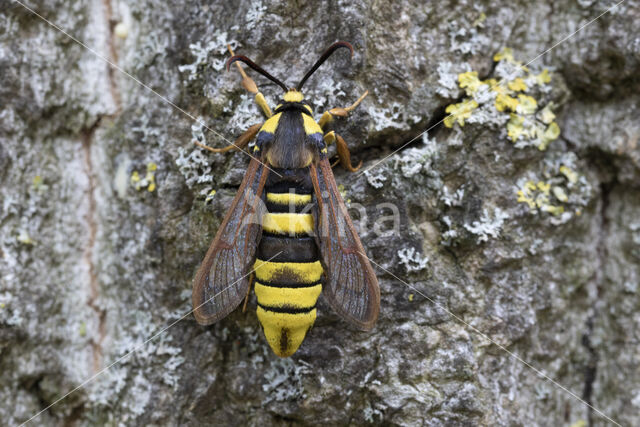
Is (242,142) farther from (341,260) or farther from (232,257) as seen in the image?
(341,260)

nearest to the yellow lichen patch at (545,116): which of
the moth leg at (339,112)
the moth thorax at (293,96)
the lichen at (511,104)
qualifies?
the lichen at (511,104)

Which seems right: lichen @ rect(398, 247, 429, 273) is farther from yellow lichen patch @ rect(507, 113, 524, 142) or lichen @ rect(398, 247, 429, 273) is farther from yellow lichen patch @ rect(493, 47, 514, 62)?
yellow lichen patch @ rect(493, 47, 514, 62)

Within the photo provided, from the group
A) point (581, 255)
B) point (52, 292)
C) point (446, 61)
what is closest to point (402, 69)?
point (446, 61)

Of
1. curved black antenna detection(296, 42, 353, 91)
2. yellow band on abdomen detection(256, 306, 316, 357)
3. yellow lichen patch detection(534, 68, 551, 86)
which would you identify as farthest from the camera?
yellow lichen patch detection(534, 68, 551, 86)

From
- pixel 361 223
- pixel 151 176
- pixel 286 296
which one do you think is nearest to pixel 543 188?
pixel 361 223

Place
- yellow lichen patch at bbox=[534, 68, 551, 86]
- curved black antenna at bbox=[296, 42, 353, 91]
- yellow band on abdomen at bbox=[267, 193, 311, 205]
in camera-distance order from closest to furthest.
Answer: curved black antenna at bbox=[296, 42, 353, 91], yellow band on abdomen at bbox=[267, 193, 311, 205], yellow lichen patch at bbox=[534, 68, 551, 86]

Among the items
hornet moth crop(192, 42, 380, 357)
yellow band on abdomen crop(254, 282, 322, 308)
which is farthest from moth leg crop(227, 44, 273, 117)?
yellow band on abdomen crop(254, 282, 322, 308)

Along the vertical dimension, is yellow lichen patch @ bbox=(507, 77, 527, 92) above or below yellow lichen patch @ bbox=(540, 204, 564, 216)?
above

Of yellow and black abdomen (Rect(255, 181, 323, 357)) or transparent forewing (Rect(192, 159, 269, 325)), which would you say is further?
transparent forewing (Rect(192, 159, 269, 325))
